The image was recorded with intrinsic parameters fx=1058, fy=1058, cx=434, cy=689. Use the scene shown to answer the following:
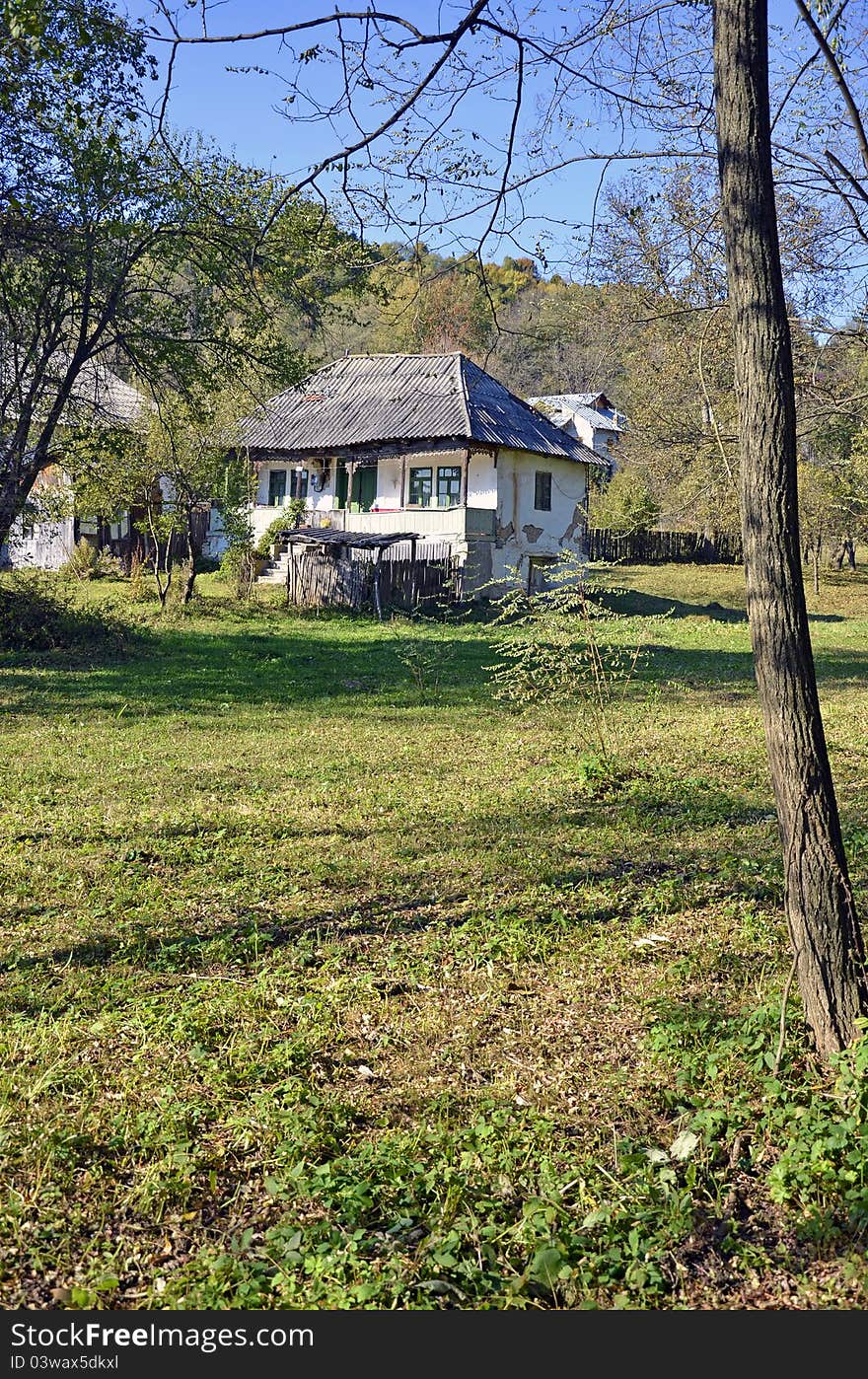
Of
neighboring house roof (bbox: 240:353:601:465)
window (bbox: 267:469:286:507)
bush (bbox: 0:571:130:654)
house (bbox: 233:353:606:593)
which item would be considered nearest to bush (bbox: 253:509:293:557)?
house (bbox: 233:353:606:593)

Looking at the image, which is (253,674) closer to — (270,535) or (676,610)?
(270,535)

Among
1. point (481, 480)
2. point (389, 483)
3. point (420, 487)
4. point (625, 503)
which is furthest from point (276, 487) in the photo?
point (625, 503)

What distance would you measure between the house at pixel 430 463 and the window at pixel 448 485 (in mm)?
29

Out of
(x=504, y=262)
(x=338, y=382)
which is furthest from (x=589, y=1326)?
(x=338, y=382)

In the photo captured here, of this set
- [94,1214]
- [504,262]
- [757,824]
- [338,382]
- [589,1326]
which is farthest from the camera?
[338,382]

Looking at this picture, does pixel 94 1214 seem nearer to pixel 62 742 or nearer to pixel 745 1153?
pixel 745 1153

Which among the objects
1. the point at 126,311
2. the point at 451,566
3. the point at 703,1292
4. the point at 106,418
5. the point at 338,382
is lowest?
the point at 703,1292

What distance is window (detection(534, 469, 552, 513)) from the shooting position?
103ft

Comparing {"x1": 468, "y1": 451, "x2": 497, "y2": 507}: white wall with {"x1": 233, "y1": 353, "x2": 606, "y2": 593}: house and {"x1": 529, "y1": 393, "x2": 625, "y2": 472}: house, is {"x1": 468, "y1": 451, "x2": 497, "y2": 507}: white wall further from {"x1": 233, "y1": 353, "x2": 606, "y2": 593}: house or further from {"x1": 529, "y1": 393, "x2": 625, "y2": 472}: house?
{"x1": 529, "y1": 393, "x2": 625, "y2": 472}: house

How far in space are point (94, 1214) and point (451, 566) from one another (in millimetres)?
25208

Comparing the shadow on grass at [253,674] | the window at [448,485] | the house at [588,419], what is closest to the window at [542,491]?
the window at [448,485]

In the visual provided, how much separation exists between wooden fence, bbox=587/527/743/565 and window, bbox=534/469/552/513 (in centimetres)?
1037

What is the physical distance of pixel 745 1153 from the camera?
139 inches

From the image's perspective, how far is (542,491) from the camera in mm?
31609
